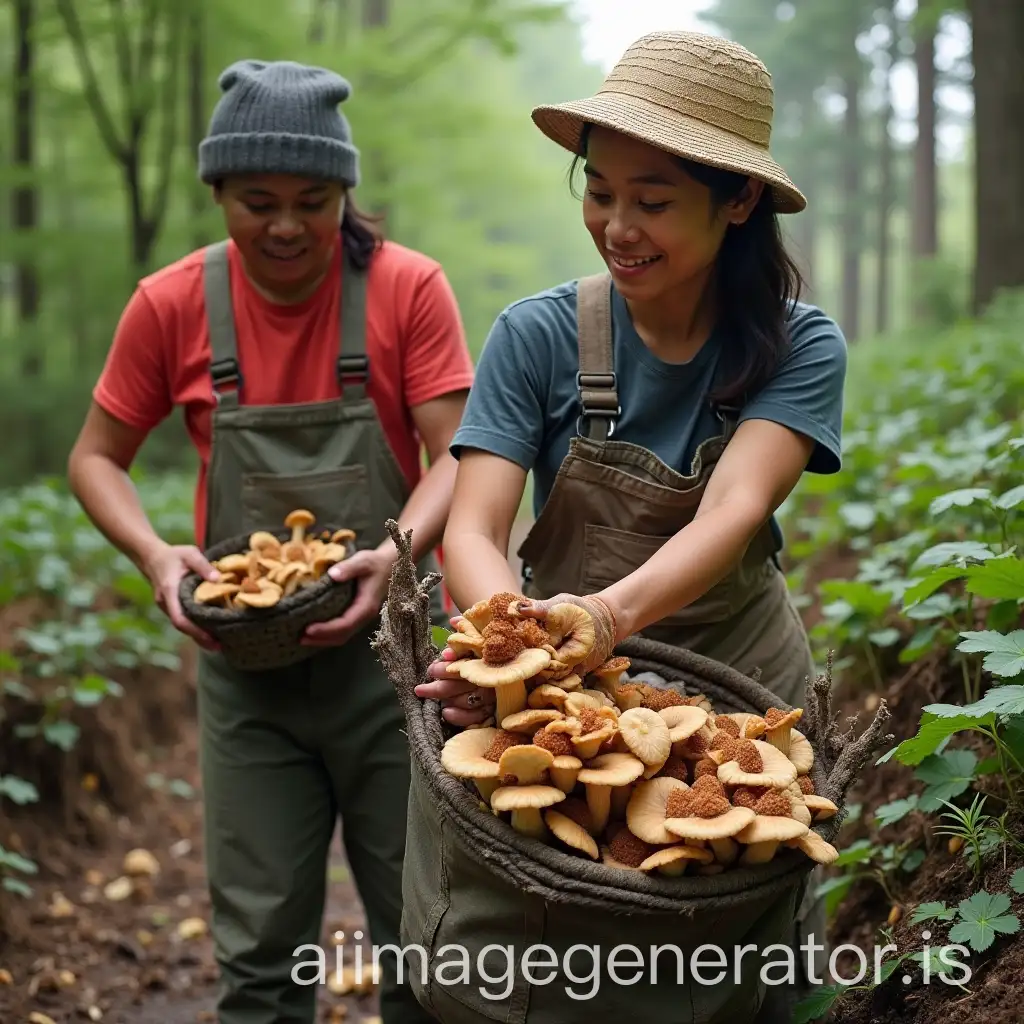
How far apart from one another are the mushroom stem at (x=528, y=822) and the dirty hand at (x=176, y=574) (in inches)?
56.1

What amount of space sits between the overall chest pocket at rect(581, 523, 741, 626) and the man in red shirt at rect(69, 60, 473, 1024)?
0.66 m

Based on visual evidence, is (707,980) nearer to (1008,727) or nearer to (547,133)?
(1008,727)

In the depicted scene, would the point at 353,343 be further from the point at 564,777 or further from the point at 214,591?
the point at 564,777

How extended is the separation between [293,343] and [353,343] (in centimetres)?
18

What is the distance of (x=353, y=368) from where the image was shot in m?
3.13

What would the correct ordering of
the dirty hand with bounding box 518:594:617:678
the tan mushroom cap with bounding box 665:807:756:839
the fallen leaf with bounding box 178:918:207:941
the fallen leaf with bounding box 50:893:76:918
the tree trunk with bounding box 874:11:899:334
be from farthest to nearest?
the tree trunk with bounding box 874:11:899:334, the fallen leaf with bounding box 178:918:207:941, the fallen leaf with bounding box 50:893:76:918, the dirty hand with bounding box 518:594:617:678, the tan mushroom cap with bounding box 665:807:756:839

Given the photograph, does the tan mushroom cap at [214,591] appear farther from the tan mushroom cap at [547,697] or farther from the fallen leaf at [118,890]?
the fallen leaf at [118,890]

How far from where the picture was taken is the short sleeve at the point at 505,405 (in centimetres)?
245

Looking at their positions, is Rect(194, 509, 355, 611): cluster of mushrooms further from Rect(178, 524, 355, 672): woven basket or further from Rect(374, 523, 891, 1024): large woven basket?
Rect(374, 523, 891, 1024): large woven basket

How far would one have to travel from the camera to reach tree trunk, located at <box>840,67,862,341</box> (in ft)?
86.7

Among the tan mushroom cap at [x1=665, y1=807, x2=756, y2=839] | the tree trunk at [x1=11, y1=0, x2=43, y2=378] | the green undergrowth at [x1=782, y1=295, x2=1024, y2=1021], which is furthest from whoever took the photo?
the tree trunk at [x1=11, y1=0, x2=43, y2=378]

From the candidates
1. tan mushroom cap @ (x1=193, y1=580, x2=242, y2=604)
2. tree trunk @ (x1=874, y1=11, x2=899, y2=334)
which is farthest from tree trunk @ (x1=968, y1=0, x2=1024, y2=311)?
tree trunk @ (x1=874, y1=11, x2=899, y2=334)

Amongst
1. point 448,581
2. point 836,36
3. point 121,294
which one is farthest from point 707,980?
point 836,36

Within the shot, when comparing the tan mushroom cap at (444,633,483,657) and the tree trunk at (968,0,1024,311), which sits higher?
the tree trunk at (968,0,1024,311)
